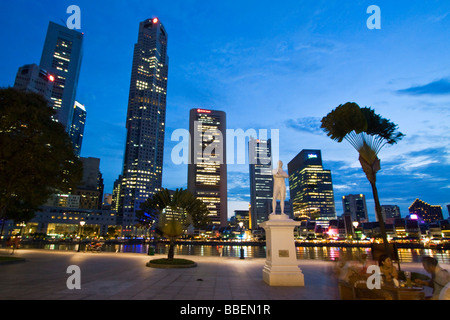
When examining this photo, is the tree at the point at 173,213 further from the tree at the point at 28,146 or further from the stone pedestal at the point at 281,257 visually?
the stone pedestal at the point at 281,257

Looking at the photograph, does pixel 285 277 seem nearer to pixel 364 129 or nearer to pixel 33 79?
pixel 364 129

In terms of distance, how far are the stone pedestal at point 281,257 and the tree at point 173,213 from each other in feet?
32.1

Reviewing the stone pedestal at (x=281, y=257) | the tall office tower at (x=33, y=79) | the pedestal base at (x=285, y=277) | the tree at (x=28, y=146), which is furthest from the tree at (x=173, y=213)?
the tall office tower at (x=33, y=79)

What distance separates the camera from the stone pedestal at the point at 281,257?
32.3 ft

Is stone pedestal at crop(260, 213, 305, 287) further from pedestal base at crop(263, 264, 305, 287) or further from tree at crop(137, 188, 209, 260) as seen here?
tree at crop(137, 188, 209, 260)

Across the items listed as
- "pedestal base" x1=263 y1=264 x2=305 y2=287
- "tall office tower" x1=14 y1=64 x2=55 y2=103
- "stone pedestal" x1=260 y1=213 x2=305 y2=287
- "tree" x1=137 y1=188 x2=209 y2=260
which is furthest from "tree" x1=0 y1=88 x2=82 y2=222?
"tall office tower" x1=14 y1=64 x2=55 y2=103

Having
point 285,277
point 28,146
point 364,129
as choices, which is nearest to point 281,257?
point 285,277

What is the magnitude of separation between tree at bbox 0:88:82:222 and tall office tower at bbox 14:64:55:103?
179 m

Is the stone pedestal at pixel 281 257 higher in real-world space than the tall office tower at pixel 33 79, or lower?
lower

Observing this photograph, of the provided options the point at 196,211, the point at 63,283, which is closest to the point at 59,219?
the point at 196,211

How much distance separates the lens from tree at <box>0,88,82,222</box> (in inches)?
622

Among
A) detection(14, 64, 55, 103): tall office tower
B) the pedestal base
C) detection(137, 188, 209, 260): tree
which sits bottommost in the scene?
the pedestal base

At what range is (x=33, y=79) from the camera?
161875 millimetres
